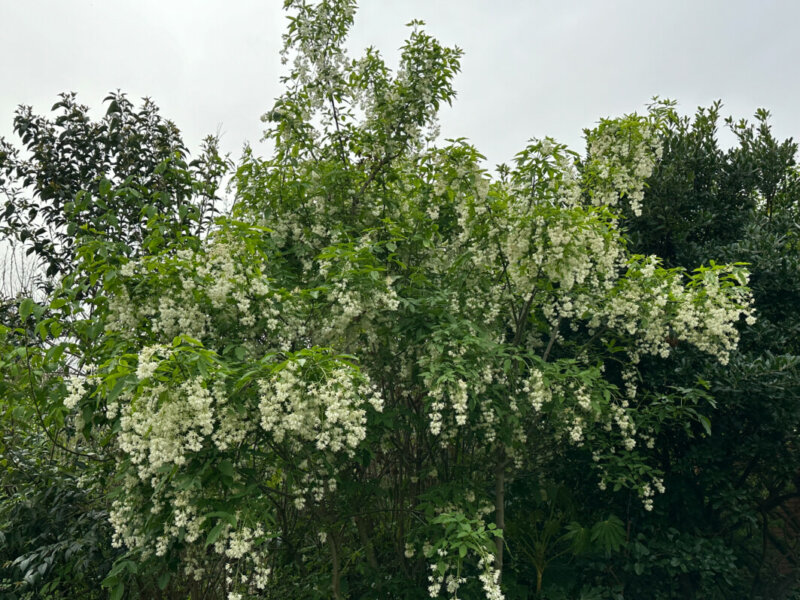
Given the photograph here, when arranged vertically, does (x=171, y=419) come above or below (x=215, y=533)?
above

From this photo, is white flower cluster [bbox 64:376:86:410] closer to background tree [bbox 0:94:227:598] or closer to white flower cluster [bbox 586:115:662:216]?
background tree [bbox 0:94:227:598]

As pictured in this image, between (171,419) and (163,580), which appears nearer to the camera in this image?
(171,419)

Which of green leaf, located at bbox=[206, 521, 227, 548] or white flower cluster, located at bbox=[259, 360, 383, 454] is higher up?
white flower cluster, located at bbox=[259, 360, 383, 454]

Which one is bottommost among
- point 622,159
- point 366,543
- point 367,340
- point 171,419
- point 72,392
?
point 366,543

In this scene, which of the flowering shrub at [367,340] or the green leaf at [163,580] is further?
the green leaf at [163,580]

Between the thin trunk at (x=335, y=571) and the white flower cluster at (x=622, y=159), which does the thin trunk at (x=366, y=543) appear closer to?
the thin trunk at (x=335, y=571)

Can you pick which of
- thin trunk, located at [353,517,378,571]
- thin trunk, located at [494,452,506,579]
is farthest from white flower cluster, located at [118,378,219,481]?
thin trunk, located at [494,452,506,579]

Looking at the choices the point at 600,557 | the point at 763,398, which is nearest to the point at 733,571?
the point at 600,557

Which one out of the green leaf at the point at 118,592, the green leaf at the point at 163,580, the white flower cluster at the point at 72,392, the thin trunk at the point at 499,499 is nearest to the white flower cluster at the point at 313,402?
the white flower cluster at the point at 72,392

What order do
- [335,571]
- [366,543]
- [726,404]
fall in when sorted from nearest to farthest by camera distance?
[335,571] → [366,543] → [726,404]

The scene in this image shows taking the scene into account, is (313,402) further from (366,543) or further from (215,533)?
(366,543)

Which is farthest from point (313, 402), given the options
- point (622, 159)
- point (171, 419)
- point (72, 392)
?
point (622, 159)

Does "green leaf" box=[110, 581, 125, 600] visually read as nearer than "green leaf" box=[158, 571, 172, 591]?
No

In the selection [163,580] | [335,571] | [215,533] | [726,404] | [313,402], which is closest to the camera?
[215,533]
